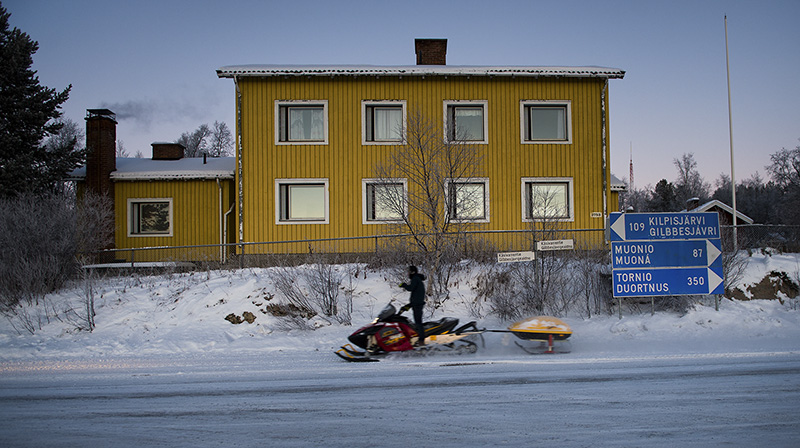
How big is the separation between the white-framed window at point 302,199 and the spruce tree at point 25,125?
371 inches

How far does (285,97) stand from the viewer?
21016 mm

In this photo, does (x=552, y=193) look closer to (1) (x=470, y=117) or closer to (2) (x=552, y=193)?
(2) (x=552, y=193)

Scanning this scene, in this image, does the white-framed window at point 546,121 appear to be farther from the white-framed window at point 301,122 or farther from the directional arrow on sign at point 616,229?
the directional arrow on sign at point 616,229

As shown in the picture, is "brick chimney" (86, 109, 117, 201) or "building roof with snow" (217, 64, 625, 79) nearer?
"building roof with snow" (217, 64, 625, 79)

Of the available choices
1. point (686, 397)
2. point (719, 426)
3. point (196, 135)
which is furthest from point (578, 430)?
point (196, 135)

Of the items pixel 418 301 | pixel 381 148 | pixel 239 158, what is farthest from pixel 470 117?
pixel 418 301

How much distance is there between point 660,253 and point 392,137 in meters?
11.4

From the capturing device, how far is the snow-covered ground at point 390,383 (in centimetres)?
593

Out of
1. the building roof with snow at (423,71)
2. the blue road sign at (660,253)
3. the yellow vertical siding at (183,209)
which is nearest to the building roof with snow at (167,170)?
the yellow vertical siding at (183,209)

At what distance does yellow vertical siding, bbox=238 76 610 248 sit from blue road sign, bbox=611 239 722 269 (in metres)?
7.77

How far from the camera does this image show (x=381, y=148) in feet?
69.3

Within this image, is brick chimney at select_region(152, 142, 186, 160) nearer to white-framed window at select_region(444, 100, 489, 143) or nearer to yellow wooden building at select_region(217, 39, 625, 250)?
yellow wooden building at select_region(217, 39, 625, 250)

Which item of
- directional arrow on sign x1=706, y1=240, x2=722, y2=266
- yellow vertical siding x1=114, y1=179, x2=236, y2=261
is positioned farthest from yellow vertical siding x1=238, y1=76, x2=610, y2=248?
directional arrow on sign x1=706, y1=240, x2=722, y2=266

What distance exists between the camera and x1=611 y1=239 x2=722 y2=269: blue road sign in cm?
1328
